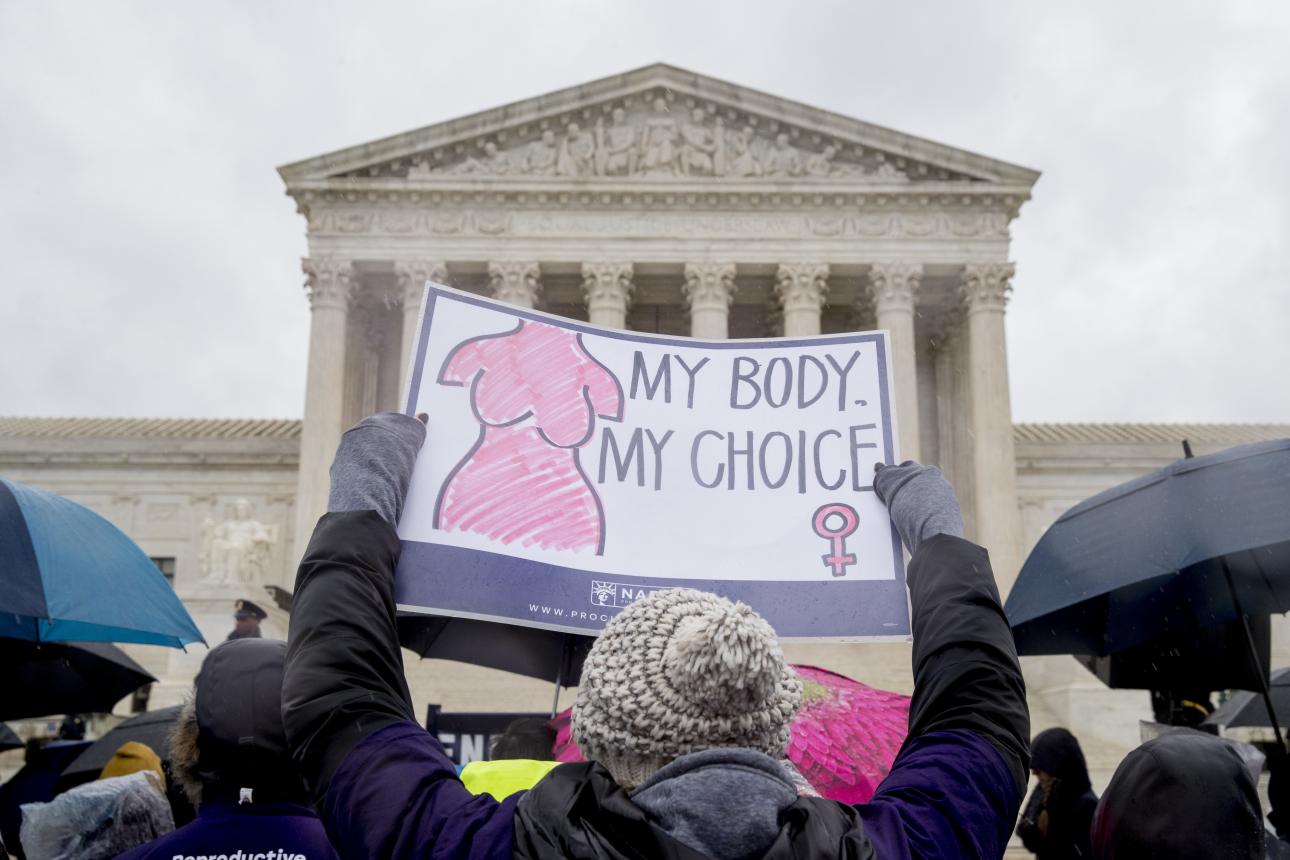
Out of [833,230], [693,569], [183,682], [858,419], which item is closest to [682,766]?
[693,569]

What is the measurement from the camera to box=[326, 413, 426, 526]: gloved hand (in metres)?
2.67

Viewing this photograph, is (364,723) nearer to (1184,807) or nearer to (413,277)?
(1184,807)

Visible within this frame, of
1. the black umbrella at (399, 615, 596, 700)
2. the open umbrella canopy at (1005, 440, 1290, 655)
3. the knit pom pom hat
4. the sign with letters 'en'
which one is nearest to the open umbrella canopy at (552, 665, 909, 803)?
the sign with letters 'en'

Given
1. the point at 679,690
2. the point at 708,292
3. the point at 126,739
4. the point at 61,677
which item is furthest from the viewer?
the point at 708,292

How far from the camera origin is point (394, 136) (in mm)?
33906

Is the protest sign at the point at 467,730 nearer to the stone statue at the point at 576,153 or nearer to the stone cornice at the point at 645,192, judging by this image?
the stone cornice at the point at 645,192

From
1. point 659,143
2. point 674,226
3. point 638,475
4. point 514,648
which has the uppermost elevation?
point 659,143

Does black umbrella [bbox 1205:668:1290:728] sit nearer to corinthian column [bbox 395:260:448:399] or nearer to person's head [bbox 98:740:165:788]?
person's head [bbox 98:740:165:788]

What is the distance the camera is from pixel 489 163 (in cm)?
3450

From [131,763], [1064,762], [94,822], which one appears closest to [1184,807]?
[94,822]

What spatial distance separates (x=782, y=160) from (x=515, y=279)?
27.6 feet

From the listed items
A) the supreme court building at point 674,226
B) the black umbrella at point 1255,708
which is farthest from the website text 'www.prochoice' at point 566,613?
the supreme court building at point 674,226

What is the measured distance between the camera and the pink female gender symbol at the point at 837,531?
366cm

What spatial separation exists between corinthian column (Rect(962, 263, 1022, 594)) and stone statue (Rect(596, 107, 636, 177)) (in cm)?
1002
